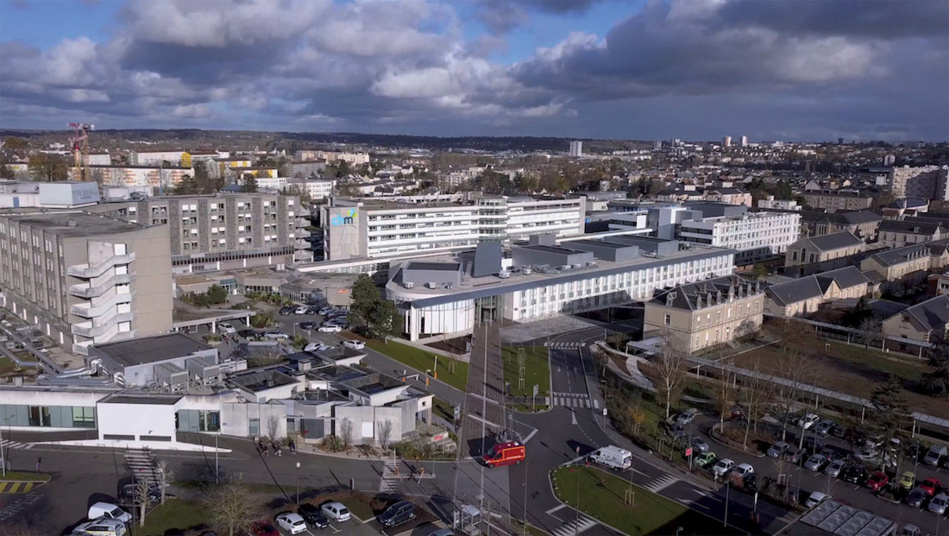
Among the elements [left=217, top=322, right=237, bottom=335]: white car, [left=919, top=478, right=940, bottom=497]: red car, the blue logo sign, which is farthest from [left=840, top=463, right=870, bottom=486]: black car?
the blue logo sign

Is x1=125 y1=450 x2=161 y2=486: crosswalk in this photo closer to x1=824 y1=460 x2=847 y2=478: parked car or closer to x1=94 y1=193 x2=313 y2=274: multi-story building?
x1=824 y1=460 x2=847 y2=478: parked car

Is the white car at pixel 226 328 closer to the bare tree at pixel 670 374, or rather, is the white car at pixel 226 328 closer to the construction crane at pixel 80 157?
the bare tree at pixel 670 374

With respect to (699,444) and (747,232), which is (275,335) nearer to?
(699,444)

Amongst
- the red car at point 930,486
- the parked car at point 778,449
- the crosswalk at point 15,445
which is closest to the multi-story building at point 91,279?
the crosswalk at point 15,445

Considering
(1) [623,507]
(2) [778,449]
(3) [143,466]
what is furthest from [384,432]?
(2) [778,449]

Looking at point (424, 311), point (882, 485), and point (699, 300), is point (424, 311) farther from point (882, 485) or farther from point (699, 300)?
point (882, 485)

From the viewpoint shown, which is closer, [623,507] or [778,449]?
[623,507]
